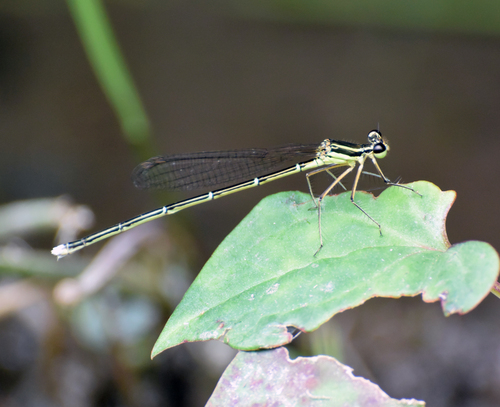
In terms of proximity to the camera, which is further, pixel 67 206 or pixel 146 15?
pixel 146 15

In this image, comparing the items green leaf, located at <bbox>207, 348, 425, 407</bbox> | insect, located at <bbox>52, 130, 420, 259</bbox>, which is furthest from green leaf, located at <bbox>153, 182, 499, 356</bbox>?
insect, located at <bbox>52, 130, 420, 259</bbox>

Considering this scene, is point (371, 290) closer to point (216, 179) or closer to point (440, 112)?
point (216, 179)

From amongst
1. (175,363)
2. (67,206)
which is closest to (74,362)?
(175,363)

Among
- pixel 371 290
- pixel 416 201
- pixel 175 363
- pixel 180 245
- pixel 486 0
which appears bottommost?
pixel 175 363

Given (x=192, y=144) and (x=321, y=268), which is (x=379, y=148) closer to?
(x=321, y=268)

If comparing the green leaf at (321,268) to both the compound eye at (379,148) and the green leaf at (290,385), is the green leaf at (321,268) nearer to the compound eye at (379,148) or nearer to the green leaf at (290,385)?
the green leaf at (290,385)

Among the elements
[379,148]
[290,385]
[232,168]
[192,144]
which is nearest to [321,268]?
[290,385]

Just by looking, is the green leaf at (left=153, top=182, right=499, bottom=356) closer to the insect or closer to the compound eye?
the insect
